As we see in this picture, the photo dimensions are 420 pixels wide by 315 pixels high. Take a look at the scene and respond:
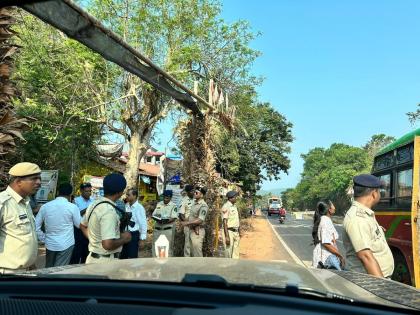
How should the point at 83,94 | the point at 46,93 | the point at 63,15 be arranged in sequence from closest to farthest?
the point at 63,15
the point at 46,93
the point at 83,94

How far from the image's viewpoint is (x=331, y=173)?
7800 centimetres

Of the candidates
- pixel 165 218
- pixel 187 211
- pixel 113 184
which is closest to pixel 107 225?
pixel 113 184

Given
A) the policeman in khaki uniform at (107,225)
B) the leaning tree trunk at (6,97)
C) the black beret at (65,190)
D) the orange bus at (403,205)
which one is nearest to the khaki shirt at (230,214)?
the orange bus at (403,205)

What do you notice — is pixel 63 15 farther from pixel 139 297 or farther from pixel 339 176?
pixel 339 176

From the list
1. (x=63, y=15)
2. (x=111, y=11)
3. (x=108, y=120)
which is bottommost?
(x=63, y=15)

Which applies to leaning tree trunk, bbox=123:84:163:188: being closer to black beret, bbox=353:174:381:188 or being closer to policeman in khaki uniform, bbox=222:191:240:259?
policeman in khaki uniform, bbox=222:191:240:259

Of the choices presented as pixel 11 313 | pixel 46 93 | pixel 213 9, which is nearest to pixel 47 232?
pixel 11 313

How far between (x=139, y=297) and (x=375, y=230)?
3173 mm

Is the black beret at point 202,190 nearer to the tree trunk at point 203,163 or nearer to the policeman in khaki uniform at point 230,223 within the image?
the tree trunk at point 203,163

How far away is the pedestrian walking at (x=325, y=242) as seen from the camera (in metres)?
6.33

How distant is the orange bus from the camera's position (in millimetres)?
7520

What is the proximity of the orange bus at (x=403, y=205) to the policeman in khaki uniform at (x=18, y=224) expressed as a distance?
537 cm

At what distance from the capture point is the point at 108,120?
20.6m

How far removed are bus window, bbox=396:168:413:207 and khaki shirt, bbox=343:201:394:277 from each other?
401 cm
